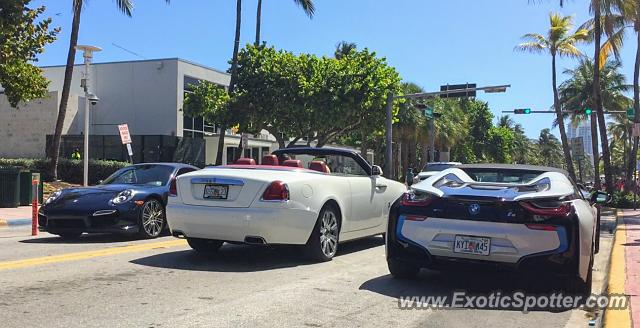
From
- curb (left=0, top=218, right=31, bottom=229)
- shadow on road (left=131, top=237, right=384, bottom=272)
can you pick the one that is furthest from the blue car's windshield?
curb (left=0, top=218, right=31, bottom=229)

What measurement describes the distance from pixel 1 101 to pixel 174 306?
34596mm

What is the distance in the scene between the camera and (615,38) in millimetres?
27016

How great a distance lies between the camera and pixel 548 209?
591 centimetres

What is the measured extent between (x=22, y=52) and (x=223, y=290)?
637 inches

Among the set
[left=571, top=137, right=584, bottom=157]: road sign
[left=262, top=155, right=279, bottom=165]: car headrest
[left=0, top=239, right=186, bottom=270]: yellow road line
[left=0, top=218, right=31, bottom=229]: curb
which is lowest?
[left=0, top=218, right=31, bottom=229]: curb

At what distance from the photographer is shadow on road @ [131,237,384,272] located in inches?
297

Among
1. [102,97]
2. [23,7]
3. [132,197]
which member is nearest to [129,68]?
[102,97]

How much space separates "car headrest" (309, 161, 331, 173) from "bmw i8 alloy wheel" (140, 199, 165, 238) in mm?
3107

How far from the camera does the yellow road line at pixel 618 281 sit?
5078 mm

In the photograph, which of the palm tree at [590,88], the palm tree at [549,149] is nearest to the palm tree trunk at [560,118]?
the palm tree at [590,88]

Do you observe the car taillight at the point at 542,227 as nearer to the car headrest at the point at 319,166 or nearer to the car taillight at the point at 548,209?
the car taillight at the point at 548,209

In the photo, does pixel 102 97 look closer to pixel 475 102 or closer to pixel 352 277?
pixel 352 277

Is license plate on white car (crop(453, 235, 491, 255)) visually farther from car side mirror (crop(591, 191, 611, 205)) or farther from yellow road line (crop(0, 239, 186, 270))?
yellow road line (crop(0, 239, 186, 270))

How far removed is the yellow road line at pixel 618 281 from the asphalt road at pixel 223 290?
0.89 feet
